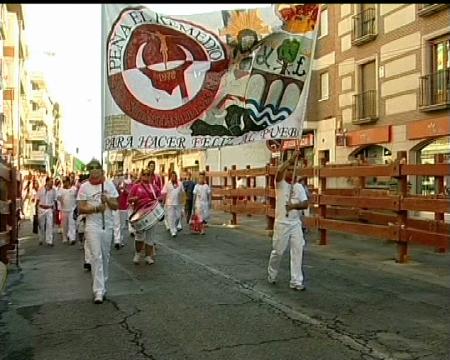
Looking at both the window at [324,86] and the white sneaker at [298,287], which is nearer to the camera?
the white sneaker at [298,287]

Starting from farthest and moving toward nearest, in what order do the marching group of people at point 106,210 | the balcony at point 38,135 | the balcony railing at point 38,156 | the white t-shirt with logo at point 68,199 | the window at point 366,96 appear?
the balcony at point 38,135
the balcony railing at point 38,156
the window at point 366,96
the white t-shirt with logo at point 68,199
the marching group of people at point 106,210

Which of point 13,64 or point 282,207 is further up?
point 13,64

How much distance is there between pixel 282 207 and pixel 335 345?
328cm

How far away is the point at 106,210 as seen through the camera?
8523 mm

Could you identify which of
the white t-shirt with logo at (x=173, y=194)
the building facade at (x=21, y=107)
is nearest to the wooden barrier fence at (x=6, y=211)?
the building facade at (x=21, y=107)

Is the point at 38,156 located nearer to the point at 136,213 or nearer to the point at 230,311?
the point at 136,213

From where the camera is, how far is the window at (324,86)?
29.2m

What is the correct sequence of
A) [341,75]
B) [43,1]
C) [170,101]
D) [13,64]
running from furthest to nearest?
[13,64], [341,75], [170,101], [43,1]

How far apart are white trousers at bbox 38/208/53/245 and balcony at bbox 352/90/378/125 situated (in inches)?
536

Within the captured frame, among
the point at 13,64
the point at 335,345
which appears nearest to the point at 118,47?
the point at 335,345

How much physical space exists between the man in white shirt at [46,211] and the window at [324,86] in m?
15.7

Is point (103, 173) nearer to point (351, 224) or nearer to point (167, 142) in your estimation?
point (167, 142)

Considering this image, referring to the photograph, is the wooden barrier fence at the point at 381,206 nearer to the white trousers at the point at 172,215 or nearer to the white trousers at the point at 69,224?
the white trousers at the point at 172,215

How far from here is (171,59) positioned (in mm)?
9297
